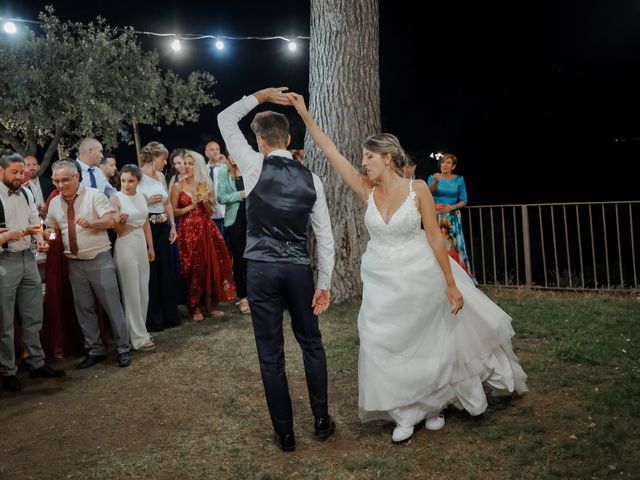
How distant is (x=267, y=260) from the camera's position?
3.39 m

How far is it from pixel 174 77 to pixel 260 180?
17.8m

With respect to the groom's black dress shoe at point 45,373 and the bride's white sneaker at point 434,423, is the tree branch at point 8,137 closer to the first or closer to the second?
the groom's black dress shoe at point 45,373

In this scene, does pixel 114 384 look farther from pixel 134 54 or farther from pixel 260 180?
pixel 134 54

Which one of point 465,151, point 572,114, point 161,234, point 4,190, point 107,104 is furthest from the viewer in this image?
point 465,151

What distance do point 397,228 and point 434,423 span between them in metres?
1.23

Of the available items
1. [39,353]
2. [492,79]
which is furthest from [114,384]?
[492,79]

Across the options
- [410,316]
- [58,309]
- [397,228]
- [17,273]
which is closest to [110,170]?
[58,309]

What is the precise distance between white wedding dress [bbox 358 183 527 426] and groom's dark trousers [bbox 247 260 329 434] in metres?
0.34

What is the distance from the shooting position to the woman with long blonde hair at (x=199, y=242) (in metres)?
6.97

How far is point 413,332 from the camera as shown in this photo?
140 inches

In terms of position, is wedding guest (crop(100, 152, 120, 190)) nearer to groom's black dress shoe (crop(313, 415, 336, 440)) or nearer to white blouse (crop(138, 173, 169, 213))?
white blouse (crop(138, 173, 169, 213))

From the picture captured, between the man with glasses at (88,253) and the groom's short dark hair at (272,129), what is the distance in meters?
2.50

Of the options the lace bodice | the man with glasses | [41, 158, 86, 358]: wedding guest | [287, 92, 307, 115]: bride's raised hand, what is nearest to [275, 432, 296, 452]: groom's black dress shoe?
the lace bodice

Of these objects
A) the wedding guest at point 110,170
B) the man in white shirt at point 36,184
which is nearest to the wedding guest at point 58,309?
the wedding guest at point 110,170
